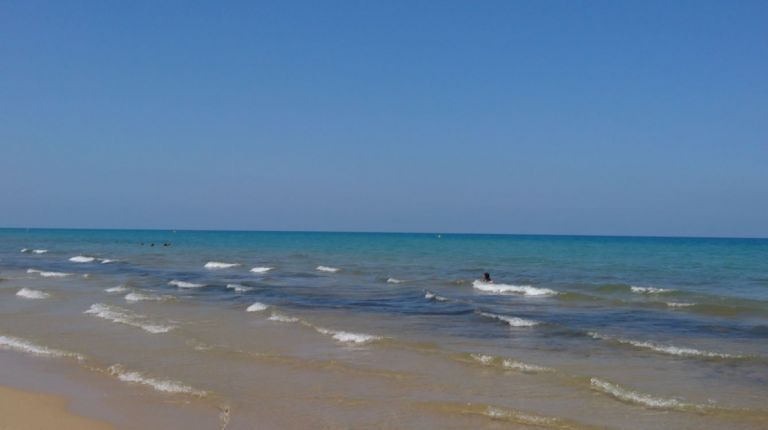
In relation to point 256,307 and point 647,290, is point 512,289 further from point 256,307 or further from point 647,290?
point 256,307

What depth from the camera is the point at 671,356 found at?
48.9 ft

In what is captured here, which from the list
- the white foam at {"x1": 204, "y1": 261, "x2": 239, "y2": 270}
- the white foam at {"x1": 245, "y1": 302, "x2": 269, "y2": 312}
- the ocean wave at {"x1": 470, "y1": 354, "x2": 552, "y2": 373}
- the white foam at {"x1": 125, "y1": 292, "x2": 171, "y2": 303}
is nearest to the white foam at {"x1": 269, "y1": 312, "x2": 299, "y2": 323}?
the white foam at {"x1": 245, "y1": 302, "x2": 269, "y2": 312}

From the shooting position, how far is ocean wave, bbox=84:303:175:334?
60.6 feet

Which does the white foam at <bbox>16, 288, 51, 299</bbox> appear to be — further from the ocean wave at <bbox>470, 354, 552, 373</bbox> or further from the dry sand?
the ocean wave at <bbox>470, 354, 552, 373</bbox>

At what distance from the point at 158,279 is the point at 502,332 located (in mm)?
22950

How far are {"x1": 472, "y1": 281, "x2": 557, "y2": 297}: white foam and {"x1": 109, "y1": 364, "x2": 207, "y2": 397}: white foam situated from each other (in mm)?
18917

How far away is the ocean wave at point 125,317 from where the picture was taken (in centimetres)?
1847

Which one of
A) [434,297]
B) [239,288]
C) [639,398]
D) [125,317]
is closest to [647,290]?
[434,297]

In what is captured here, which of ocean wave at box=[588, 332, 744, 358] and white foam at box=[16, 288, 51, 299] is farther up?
ocean wave at box=[588, 332, 744, 358]

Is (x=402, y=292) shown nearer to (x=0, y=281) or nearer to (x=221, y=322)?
(x=221, y=322)

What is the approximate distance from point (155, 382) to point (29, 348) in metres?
5.18

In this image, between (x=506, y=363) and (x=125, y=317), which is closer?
(x=506, y=363)

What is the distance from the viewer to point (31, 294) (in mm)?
26969

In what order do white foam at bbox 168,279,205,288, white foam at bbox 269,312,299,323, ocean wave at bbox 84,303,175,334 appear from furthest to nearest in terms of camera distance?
white foam at bbox 168,279,205,288, white foam at bbox 269,312,299,323, ocean wave at bbox 84,303,175,334
